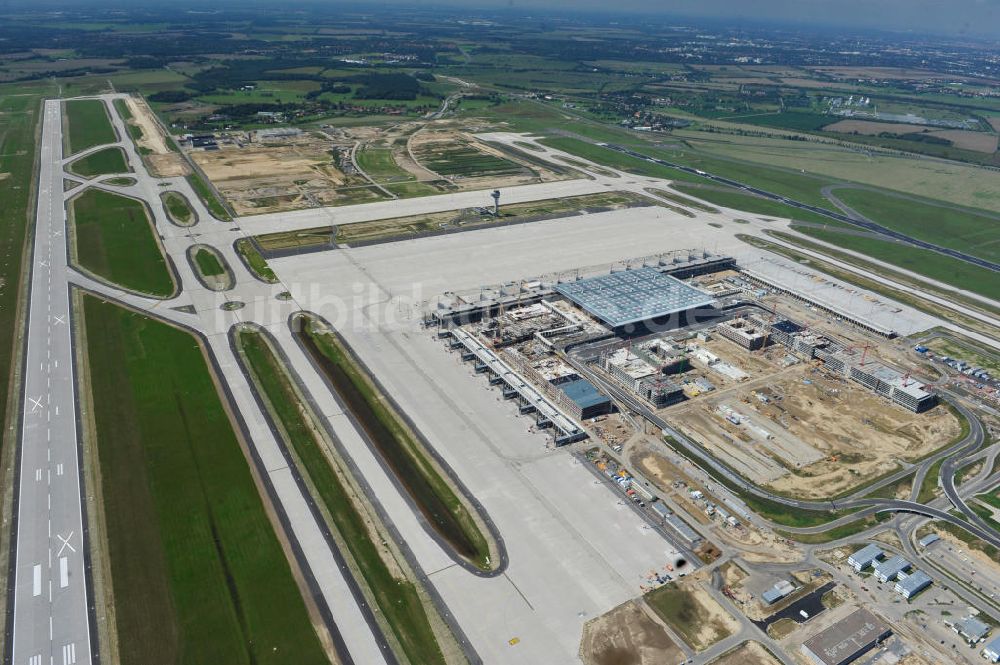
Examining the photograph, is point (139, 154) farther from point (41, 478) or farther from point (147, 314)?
point (41, 478)

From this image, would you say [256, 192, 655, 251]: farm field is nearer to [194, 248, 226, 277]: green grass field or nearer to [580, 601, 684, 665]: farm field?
[194, 248, 226, 277]: green grass field

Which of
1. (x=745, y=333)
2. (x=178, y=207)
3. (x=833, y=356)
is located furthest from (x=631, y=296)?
(x=178, y=207)

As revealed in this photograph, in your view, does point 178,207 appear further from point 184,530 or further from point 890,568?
point 890,568

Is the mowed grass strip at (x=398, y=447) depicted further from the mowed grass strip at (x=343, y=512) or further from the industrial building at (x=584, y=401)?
the industrial building at (x=584, y=401)

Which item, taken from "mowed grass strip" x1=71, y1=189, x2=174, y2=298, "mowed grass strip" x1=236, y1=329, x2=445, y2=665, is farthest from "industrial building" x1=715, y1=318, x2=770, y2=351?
"mowed grass strip" x1=71, y1=189, x2=174, y2=298

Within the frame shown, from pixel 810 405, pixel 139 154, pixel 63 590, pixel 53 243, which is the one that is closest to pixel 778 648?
pixel 810 405

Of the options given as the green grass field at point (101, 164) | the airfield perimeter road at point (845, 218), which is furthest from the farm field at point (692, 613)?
the green grass field at point (101, 164)
